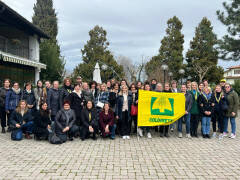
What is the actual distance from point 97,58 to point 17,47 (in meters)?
17.3

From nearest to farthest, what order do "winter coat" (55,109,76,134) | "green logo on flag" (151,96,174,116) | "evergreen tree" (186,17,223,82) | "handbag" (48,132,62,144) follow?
1. "handbag" (48,132,62,144)
2. "winter coat" (55,109,76,134)
3. "green logo on flag" (151,96,174,116)
4. "evergreen tree" (186,17,223,82)

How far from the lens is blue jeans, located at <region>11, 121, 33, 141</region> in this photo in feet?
22.9

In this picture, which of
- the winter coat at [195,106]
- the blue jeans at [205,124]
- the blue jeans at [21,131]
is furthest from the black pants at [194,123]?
the blue jeans at [21,131]

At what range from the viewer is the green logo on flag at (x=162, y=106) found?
7.58 metres

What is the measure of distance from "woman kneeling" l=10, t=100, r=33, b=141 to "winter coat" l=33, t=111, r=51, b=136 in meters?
0.36

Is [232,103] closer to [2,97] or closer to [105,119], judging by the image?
[105,119]

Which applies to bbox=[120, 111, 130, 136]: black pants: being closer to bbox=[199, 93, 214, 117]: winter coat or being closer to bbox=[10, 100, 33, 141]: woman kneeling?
bbox=[199, 93, 214, 117]: winter coat

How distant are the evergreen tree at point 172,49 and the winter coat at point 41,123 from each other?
3194 cm

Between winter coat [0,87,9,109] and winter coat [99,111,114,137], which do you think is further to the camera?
winter coat [0,87,9,109]

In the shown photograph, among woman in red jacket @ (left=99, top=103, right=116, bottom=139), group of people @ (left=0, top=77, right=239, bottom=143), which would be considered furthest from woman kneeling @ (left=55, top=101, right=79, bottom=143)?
woman in red jacket @ (left=99, top=103, right=116, bottom=139)

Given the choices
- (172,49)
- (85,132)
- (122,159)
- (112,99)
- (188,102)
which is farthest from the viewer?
(172,49)

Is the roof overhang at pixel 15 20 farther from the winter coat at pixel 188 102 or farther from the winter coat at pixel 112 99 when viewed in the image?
the winter coat at pixel 188 102

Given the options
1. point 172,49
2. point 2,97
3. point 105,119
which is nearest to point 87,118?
point 105,119

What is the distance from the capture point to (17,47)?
20.8 m
